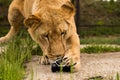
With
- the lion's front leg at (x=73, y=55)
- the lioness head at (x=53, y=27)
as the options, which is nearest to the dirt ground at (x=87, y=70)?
the lion's front leg at (x=73, y=55)

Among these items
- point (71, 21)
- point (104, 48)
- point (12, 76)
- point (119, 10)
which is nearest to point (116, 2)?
point (119, 10)

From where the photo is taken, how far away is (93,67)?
417 cm

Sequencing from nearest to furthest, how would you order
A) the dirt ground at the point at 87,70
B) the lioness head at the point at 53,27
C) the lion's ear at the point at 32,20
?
the dirt ground at the point at 87,70 < the lioness head at the point at 53,27 < the lion's ear at the point at 32,20

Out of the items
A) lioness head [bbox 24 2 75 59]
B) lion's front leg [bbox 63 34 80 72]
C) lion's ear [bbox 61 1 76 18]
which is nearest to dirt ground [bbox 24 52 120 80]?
lion's front leg [bbox 63 34 80 72]

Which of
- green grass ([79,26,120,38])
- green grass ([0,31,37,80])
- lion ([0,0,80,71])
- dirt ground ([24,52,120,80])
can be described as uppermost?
lion ([0,0,80,71])

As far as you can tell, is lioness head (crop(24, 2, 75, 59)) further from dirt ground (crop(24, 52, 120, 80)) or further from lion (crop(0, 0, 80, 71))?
dirt ground (crop(24, 52, 120, 80))

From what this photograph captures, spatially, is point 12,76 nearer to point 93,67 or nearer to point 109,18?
point 93,67

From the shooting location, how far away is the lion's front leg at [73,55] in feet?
12.7

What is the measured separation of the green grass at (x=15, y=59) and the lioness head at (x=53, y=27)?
321 millimetres

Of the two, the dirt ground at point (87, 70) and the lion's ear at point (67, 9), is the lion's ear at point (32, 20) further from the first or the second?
the dirt ground at point (87, 70)

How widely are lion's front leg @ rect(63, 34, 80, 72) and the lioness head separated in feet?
0.18

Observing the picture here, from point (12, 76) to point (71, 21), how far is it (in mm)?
1054

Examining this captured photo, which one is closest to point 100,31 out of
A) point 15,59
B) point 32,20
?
point 15,59

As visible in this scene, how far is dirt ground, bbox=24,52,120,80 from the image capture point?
3680 millimetres
